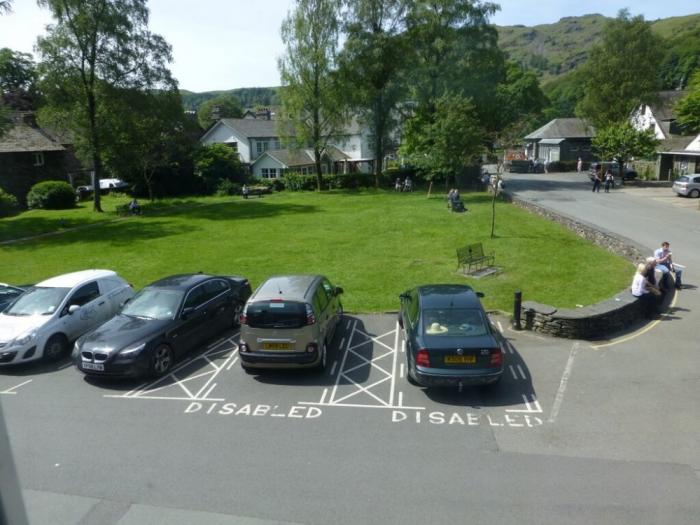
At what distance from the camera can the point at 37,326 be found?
40.5 ft

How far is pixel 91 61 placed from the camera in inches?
1453

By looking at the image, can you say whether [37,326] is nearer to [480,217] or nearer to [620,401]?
[620,401]

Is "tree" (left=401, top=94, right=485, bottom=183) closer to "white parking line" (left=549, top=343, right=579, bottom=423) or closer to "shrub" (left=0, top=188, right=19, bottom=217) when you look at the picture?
"white parking line" (left=549, top=343, right=579, bottom=423)

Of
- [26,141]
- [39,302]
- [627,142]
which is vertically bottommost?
[39,302]

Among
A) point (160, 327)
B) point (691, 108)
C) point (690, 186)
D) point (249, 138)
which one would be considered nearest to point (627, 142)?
point (690, 186)

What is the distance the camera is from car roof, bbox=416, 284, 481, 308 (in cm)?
1106

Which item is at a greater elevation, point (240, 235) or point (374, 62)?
point (374, 62)

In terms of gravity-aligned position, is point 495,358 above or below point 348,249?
above

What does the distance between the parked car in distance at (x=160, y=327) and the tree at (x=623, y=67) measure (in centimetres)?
4725

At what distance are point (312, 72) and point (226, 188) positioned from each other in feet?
46.8

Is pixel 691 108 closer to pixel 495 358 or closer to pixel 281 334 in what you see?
pixel 495 358

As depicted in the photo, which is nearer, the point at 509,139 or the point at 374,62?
the point at 509,139

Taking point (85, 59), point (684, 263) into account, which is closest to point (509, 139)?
point (684, 263)

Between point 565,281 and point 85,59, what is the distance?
119 feet
